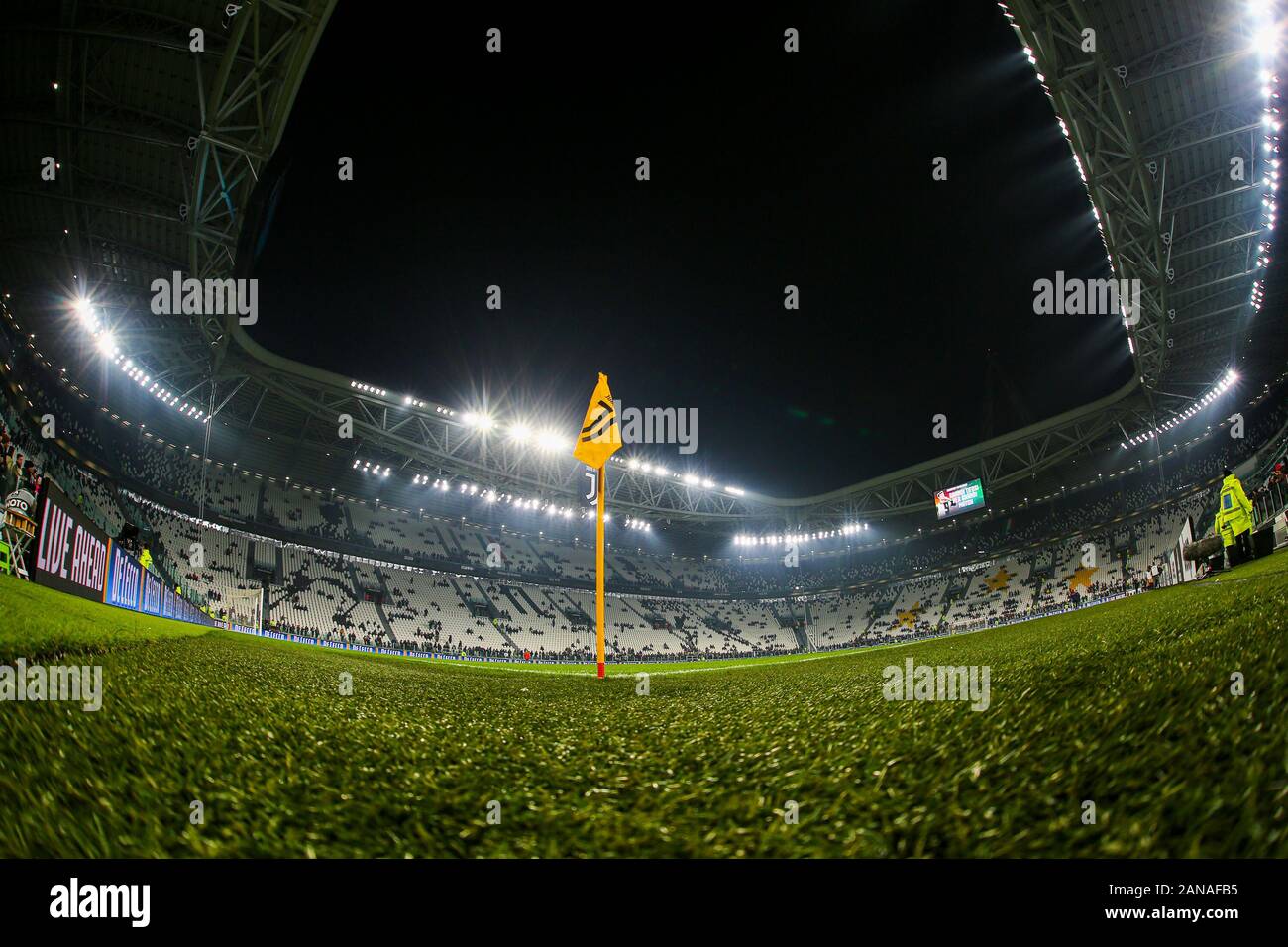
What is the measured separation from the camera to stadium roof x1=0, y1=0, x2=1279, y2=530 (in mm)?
12609

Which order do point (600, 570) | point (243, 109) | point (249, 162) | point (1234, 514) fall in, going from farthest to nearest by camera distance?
point (249, 162)
point (243, 109)
point (1234, 514)
point (600, 570)

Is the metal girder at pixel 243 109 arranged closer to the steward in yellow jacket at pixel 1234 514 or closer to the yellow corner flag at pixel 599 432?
the yellow corner flag at pixel 599 432

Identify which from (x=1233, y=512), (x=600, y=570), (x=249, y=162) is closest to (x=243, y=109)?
(x=249, y=162)

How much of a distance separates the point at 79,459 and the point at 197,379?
528cm

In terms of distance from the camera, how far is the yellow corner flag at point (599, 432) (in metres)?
7.40

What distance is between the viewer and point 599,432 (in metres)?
7.45

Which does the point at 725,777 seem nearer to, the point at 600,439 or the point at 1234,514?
the point at 600,439

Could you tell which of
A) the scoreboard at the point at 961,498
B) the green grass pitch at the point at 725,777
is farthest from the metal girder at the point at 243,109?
the scoreboard at the point at 961,498

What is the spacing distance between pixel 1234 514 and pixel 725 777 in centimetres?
1466

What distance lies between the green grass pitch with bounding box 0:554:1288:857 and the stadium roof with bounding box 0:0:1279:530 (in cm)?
1608

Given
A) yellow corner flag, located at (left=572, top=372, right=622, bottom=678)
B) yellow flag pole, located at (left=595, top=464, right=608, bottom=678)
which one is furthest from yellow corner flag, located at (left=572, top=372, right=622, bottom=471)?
yellow flag pole, located at (left=595, top=464, right=608, bottom=678)

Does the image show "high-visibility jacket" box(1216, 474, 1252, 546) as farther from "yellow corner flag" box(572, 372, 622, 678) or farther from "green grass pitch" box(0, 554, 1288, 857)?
"green grass pitch" box(0, 554, 1288, 857)

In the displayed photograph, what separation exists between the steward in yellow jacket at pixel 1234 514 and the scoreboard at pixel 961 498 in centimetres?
2271
